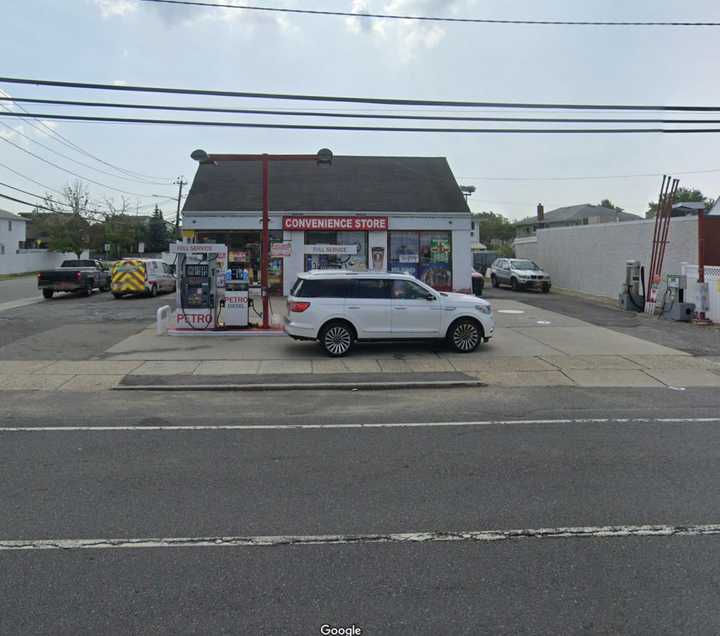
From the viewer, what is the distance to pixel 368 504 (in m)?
5.14

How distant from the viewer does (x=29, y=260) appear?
5797cm

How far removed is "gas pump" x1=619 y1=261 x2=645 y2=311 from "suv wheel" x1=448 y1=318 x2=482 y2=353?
1064cm

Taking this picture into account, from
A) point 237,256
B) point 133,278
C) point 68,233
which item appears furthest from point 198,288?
point 68,233

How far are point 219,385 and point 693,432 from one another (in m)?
6.82

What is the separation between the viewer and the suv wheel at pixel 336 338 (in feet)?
42.3

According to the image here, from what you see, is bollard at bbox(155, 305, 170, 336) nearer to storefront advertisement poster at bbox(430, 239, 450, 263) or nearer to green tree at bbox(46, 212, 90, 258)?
storefront advertisement poster at bbox(430, 239, 450, 263)

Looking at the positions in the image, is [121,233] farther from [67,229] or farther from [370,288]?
[370,288]

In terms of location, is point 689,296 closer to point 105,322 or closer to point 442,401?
point 442,401

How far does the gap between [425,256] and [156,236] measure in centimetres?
6010

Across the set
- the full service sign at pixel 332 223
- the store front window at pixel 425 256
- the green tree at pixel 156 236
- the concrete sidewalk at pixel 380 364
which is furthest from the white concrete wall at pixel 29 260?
the concrete sidewalk at pixel 380 364

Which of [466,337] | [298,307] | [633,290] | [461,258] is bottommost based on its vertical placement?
[466,337]

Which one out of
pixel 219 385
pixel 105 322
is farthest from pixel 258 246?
pixel 219 385

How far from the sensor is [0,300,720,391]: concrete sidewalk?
10.8 m

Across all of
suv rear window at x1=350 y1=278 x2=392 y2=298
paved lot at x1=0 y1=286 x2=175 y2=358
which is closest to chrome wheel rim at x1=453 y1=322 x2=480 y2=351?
suv rear window at x1=350 y1=278 x2=392 y2=298
